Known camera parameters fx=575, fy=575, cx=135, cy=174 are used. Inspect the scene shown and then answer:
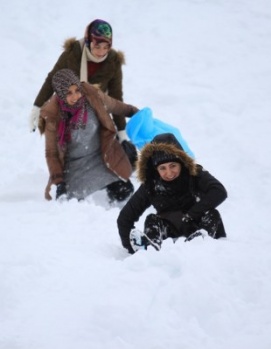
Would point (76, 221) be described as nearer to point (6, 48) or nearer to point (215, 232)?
point (215, 232)

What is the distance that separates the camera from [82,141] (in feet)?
18.9

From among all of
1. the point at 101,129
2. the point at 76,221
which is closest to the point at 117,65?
the point at 101,129

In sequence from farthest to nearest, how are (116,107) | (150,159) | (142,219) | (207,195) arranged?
(116,107)
(142,219)
(150,159)
(207,195)

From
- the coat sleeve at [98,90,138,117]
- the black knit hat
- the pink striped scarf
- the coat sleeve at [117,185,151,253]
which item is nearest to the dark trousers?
the coat sleeve at [117,185,151,253]

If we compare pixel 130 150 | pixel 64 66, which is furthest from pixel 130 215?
pixel 64 66

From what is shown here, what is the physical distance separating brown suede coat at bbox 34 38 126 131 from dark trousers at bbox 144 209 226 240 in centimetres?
210

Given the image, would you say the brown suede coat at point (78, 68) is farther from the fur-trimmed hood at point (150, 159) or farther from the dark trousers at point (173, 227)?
the dark trousers at point (173, 227)

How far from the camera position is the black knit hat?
404 centimetres

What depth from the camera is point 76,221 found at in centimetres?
472

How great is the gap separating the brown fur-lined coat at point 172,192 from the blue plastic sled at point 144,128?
1452 millimetres

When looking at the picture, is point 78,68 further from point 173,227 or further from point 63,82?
point 173,227

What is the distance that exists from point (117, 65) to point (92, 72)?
279 millimetres

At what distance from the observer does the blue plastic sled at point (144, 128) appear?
18.4ft

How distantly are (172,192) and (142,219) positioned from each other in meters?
1.29
